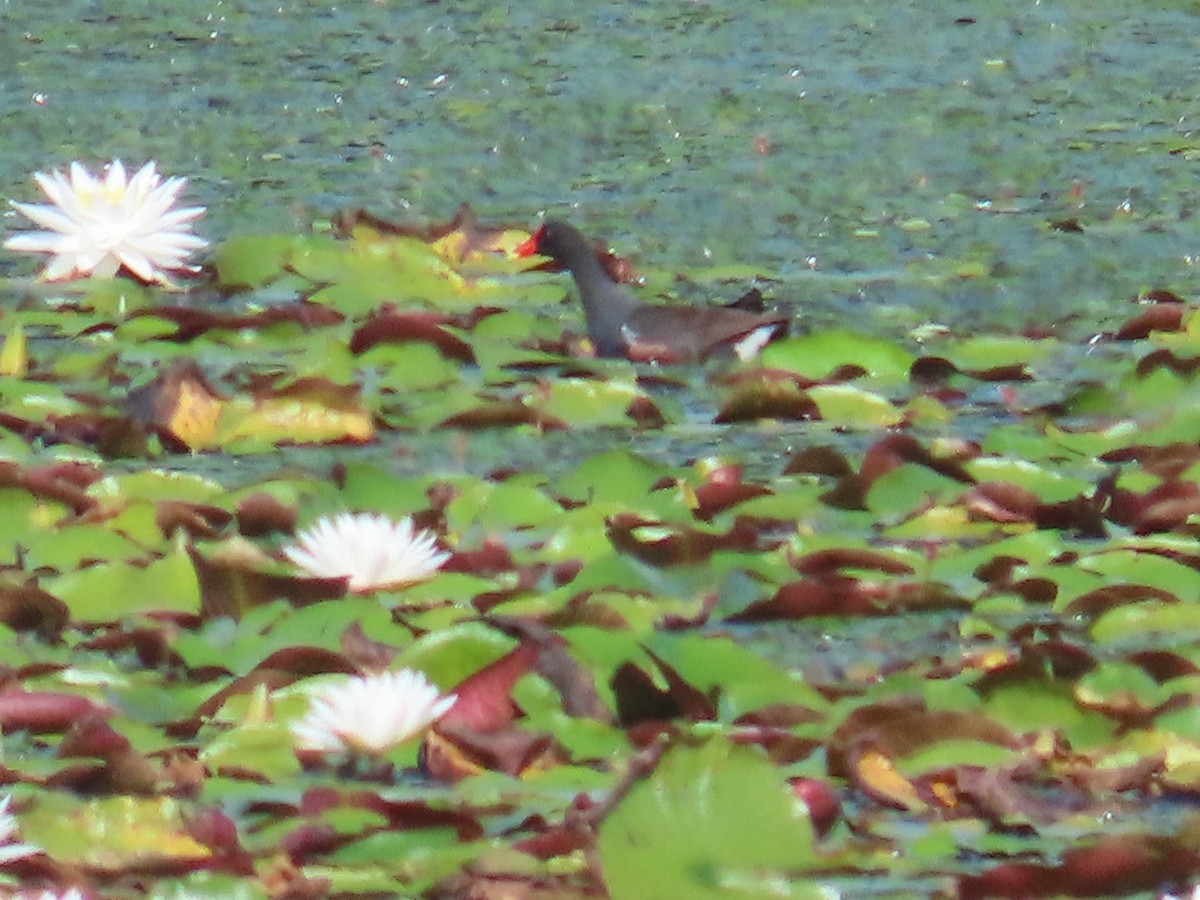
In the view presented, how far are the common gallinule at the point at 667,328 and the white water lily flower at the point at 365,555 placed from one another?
1.14 m

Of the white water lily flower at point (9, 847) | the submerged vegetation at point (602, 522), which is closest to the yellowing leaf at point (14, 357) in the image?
the submerged vegetation at point (602, 522)

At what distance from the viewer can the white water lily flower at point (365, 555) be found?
2207 millimetres

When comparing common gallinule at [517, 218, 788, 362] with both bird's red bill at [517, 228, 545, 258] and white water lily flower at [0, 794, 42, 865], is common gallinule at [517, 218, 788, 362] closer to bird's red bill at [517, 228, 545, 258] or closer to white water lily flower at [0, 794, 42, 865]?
bird's red bill at [517, 228, 545, 258]

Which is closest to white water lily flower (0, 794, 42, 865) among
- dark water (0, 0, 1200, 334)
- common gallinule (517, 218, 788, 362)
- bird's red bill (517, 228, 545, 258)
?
common gallinule (517, 218, 788, 362)

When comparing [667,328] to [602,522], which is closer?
[602,522]

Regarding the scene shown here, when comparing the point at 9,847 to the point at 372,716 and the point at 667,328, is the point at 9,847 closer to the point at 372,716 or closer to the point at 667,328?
the point at 372,716

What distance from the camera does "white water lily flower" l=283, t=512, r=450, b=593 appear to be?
7.24ft

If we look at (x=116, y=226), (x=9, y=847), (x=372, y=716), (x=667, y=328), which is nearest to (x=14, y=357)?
(x=116, y=226)

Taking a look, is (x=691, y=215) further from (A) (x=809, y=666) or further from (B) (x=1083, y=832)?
(B) (x=1083, y=832)

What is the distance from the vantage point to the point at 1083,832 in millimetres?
1726

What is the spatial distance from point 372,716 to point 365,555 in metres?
0.42

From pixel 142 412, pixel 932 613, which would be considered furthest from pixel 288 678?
pixel 142 412

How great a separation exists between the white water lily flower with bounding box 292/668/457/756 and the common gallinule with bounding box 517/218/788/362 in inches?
60.0

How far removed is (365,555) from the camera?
2.21 meters
